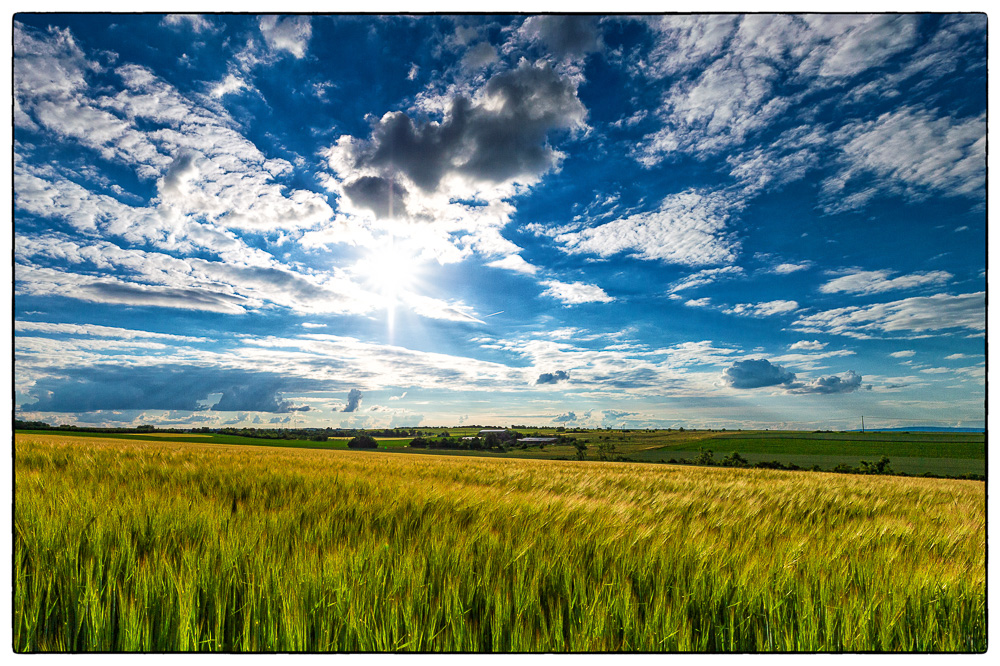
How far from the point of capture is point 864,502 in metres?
5.07

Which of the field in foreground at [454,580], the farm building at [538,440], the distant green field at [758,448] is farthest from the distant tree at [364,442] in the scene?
the field in foreground at [454,580]

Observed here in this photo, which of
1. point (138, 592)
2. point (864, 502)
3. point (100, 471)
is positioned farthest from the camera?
point (864, 502)

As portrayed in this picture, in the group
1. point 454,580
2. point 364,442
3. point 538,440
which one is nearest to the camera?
point 454,580

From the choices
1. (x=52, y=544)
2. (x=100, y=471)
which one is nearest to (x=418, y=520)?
(x=52, y=544)

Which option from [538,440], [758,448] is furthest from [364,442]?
[758,448]

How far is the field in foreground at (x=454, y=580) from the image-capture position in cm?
175

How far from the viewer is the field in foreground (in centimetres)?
175

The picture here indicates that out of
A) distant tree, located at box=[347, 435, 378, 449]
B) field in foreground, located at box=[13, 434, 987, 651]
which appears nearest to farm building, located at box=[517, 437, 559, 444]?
distant tree, located at box=[347, 435, 378, 449]

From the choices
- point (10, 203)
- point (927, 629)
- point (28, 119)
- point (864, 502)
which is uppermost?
point (28, 119)

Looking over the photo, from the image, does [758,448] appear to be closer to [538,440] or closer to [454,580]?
[538,440]

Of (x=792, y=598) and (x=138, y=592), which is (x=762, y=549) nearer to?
(x=792, y=598)

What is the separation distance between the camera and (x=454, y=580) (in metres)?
1.94

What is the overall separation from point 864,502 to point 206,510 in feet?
21.5

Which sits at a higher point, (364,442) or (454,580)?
(454,580)
